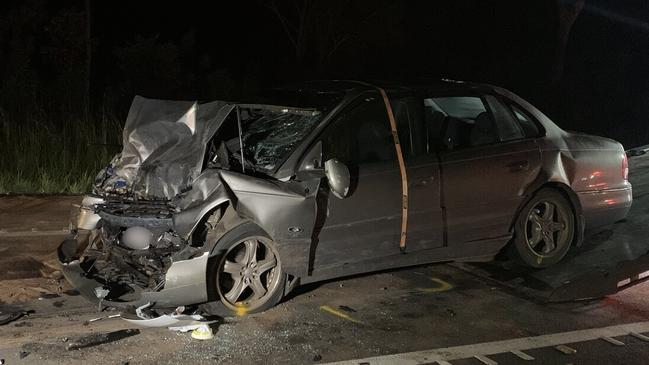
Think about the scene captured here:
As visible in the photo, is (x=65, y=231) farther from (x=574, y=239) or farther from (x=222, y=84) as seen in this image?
(x=222, y=84)

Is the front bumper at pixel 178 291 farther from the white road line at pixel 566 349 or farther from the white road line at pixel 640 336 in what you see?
the white road line at pixel 640 336

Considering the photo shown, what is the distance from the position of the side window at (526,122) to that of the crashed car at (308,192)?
1 centimetres

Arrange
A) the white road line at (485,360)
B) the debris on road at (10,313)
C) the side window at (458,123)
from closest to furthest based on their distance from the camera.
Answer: the white road line at (485,360), the debris on road at (10,313), the side window at (458,123)

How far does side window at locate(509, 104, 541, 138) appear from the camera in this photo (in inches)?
262

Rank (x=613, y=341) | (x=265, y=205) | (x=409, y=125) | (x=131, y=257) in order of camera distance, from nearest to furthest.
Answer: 1. (x=613, y=341)
2. (x=265, y=205)
3. (x=131, y=257)
4. (x=409, y=125)

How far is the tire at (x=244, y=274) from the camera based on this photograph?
5.42 m

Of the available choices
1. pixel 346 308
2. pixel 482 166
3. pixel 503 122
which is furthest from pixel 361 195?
pixel 503 122

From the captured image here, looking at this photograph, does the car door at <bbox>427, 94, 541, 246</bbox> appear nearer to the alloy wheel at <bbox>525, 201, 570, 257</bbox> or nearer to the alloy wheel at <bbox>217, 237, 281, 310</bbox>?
the alloy wheel at <bbox>525, 201, 570, 257</bbox>

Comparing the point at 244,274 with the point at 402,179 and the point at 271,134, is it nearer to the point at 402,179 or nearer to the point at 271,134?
the point at 271,134

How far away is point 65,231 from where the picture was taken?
25.2 feet

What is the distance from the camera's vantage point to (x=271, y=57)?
26.4 metres

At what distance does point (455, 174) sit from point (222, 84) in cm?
1206

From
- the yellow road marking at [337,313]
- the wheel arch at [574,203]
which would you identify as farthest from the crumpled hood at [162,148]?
the wheel arch at [574,203]

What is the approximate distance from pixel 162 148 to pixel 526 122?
3.17 metres
